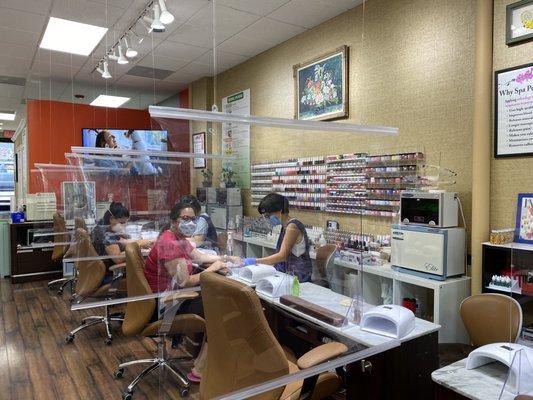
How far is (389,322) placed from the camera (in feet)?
6.28

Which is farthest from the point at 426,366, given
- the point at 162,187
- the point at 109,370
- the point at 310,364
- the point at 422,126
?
the point at 109,370

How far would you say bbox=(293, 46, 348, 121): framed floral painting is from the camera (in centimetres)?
411

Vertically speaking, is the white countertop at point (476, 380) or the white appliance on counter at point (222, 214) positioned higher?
the white appliance on counter at point (222, 214)

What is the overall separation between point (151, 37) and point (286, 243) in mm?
3710

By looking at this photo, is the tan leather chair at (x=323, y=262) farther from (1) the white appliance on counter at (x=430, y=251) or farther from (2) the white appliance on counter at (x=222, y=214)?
(1) the white appliance on counter at (x=430, y=251)

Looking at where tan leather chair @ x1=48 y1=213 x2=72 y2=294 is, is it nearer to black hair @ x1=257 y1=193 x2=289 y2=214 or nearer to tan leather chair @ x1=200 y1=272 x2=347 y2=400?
black hair @ x1=257 y1=193 x2=289 y2=214

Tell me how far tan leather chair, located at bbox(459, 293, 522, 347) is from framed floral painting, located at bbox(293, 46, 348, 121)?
245cm

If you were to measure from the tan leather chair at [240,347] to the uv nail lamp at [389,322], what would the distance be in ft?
1.08

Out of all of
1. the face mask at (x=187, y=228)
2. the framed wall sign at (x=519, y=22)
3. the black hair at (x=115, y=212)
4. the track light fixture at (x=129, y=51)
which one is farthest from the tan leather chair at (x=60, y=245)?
the framed wall sign at (x=519, y=22)

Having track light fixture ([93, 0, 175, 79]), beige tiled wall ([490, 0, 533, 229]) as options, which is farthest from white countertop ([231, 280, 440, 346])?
track light fixture ([93, 0, 175, 79])

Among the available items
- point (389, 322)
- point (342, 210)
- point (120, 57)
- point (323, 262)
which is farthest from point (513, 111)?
point (120, 57)

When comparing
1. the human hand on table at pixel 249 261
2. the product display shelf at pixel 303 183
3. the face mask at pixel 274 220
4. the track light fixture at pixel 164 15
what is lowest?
the human hand on table at pixel 249 261

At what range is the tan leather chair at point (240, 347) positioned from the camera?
1.51 m

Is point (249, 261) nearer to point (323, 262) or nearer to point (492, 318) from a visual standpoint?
point (323, 262)
